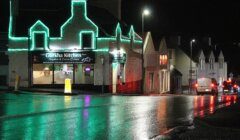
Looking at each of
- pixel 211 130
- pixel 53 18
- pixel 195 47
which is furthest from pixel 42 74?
pixel 195 47

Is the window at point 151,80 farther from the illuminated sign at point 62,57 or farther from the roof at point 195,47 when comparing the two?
the illuminated sign at point 62,57

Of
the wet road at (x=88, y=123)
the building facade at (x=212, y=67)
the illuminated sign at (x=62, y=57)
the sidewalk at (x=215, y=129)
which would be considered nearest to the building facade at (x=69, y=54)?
the illuminated sign at (x=62, y=57)

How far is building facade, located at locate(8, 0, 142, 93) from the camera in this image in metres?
47.6

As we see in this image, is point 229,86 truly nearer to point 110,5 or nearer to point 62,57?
point 110,5

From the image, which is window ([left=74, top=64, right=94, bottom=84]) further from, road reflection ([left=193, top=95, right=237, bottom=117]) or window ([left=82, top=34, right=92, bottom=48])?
road reflection ([left=193, top=95, right=237, bottom=117])

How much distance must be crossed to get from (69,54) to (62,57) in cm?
69

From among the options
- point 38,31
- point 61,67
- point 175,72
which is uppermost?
point 38,31

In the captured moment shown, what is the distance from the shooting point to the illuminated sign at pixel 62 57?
47625 millimetres

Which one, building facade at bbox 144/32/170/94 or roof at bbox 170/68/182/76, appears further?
roof at bbox 170/68/182/76

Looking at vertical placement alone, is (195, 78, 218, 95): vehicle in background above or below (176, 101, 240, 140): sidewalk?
above

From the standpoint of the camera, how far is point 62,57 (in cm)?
4772

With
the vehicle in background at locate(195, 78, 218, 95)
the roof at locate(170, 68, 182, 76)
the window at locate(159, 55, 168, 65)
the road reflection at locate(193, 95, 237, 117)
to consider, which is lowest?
the road reflection at locate(193, 95, 237, 117)

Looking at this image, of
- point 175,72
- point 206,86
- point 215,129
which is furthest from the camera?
point 175,72

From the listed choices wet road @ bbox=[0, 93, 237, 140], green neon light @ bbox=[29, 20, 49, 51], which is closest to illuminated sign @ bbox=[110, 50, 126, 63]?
green neon light @ bbox=[29, 20, 49, 51]
